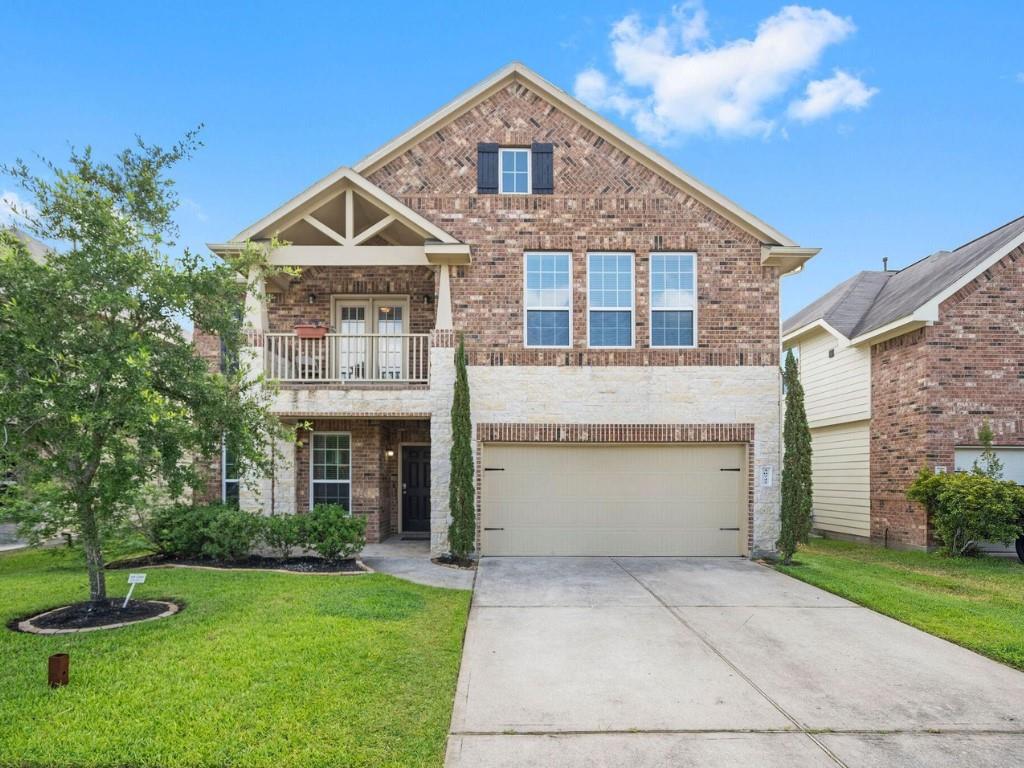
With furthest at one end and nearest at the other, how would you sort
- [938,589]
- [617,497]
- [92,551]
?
[617,497] → [938,589] → [92,551]

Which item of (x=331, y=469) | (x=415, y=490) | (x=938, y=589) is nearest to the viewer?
(x=938, y=589)

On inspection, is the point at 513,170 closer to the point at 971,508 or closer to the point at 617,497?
the point at 617,497

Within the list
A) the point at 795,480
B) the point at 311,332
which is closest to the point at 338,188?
the point at 311,332

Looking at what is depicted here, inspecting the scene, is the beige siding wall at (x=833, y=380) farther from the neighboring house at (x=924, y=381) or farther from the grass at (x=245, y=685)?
the grass at (x=245, y=685)

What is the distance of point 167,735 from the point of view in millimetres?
3975

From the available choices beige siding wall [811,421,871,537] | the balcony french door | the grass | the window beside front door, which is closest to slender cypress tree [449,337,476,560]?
the balcony french door

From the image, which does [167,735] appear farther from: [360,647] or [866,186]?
[866,186]

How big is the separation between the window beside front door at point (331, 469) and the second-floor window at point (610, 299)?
5.36 m

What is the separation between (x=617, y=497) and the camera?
11562mm

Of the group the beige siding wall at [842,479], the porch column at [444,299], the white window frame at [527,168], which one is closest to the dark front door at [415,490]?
the porch column at [444,299]

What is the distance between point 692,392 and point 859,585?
4008 millimetres

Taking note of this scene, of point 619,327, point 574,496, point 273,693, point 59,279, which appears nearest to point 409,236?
point 619,327

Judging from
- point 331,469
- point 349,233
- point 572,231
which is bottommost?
point 331,469

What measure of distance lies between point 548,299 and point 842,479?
9571 millimetres
